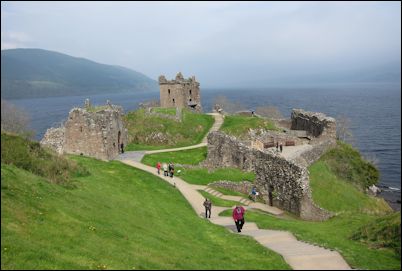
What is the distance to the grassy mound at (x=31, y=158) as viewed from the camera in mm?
23266

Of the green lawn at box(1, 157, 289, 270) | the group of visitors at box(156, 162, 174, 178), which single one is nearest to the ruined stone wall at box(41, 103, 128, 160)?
the group of visitors at box(156, 162, 174, 178)

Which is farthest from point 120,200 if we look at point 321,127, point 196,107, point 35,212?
point 196,107

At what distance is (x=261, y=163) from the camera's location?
42.4 meters

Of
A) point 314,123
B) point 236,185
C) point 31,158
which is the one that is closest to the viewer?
point 31,158

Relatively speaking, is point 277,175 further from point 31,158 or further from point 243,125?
point 243,125

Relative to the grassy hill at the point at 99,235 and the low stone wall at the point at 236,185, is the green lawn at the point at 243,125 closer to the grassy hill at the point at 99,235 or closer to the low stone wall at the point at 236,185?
the low stone wall at the point at 236,185

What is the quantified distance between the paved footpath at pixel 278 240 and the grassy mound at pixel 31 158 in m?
12.4

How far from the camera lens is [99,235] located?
16922mm

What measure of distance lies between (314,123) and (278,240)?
153ft

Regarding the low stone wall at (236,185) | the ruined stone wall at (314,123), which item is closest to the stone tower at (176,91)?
the ruined stone wall at (314,123)

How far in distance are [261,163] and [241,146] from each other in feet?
24.5

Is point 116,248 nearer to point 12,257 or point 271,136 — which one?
point 12,257

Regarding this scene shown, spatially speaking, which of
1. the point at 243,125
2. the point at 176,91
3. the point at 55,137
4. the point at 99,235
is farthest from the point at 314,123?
the point at 99,235

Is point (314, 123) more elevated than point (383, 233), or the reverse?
point (314, 123)
